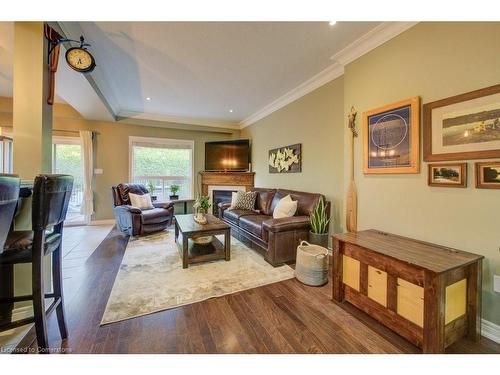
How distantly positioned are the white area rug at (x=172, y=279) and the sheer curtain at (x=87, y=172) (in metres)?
2.48

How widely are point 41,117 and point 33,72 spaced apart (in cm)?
38

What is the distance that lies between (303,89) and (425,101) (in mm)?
2096

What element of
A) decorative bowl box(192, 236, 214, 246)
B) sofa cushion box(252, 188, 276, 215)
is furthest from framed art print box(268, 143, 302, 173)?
decorative bowl box(192, 236, 214, 246)

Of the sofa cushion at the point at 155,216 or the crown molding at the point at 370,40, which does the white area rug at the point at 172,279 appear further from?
the crown molding at the point at 370,40

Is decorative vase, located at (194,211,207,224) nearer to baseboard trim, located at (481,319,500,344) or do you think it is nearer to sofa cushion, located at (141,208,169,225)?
sofa cushion, located at (141,208,169,225)

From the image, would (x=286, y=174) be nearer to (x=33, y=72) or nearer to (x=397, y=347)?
(x=397, y=347)

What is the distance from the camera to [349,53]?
248 centimetres

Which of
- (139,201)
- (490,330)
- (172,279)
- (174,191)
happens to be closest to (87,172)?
(139,201)

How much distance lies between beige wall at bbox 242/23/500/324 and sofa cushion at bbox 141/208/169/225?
3227 millimetres

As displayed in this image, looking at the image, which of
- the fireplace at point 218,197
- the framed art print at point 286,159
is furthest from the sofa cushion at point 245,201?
the fireplace at point 218,197

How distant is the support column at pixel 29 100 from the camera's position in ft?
5.49

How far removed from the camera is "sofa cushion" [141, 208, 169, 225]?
391cm
